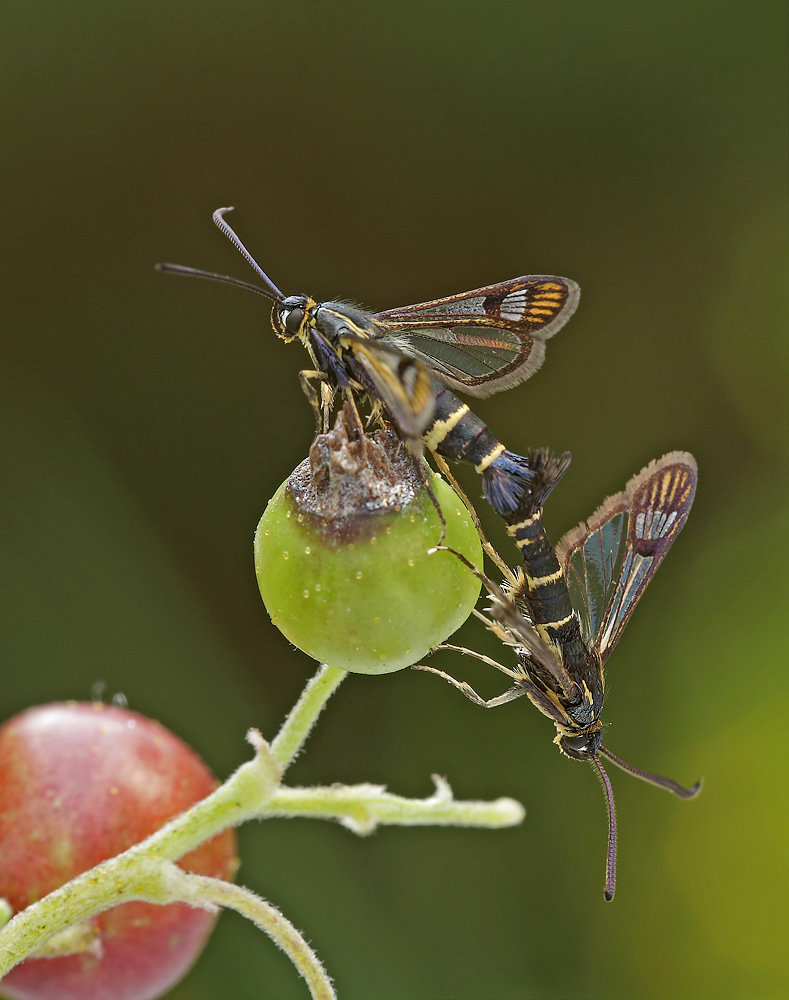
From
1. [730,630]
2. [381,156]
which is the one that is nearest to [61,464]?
[381,156]

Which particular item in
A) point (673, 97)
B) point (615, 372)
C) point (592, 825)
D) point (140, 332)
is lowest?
point (592, 825)

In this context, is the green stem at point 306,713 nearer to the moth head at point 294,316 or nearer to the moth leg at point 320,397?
the moth leg at point 320,397

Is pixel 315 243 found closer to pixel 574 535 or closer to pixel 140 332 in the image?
pixel 140 332

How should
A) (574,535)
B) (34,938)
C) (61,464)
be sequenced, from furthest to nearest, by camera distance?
1. (61,464)
2. (574,535)
3. (34,938)

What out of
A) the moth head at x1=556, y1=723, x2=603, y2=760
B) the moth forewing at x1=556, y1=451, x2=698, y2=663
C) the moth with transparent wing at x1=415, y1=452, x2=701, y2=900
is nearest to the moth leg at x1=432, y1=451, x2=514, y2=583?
the moth with transparent wing at x1=415, y1=452, x2=701, y2=900

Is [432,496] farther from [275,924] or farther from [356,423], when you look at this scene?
[275,924]

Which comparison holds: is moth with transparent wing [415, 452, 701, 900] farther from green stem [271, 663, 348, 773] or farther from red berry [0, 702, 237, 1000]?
red berry [0, 702, 237, 1000]

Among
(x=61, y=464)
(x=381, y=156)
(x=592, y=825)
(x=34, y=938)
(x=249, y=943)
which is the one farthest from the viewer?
(x=381, y=156)
